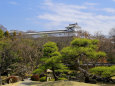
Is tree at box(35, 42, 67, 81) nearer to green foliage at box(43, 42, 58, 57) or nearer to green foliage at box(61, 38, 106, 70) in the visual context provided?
green foliage at box(43, 42, 58, 57)

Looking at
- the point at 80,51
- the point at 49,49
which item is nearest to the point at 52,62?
the point at 49,49

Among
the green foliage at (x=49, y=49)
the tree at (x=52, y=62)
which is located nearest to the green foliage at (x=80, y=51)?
the tree at (x=52, y=62)

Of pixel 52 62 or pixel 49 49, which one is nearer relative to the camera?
pixel 52 62

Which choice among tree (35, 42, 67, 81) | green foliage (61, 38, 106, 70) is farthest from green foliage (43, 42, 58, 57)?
green foliage (61, 38, 106, 70)

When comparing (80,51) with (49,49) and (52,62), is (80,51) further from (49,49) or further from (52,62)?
(49,49)

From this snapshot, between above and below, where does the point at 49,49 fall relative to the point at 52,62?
above

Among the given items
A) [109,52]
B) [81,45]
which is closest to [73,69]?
[109,52]

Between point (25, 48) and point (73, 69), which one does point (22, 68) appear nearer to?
point (25, 48)

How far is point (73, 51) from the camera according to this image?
8.12 metres

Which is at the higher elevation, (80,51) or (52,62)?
(80,51)

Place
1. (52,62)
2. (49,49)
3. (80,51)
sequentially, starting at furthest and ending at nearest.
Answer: (49,49) → (52,62) → (80,51)

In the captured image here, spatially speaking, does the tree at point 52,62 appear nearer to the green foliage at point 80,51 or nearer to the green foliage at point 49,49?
the green foliage at point 49,49

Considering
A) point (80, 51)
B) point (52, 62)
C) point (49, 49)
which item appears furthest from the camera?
point (49, 49)

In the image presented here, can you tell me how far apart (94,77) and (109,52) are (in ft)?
25.8
